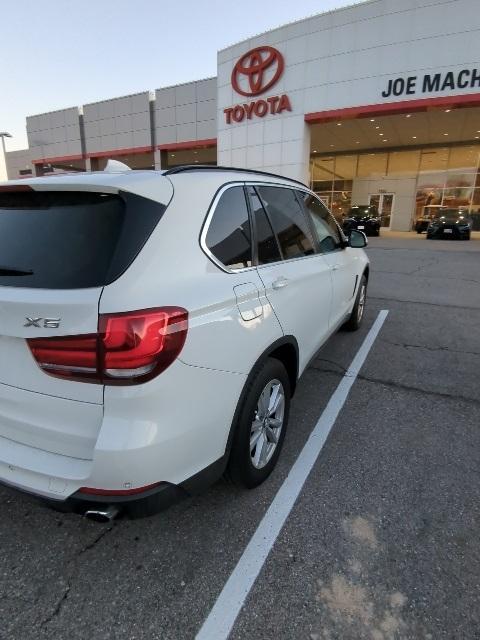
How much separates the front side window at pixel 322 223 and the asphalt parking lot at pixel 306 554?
64.1 inches

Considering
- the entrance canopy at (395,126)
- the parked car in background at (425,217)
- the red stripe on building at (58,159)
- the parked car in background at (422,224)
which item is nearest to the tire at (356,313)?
the entrance canopy at (395,126)

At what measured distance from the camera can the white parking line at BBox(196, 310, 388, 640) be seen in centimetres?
167

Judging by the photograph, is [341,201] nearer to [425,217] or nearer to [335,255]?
[425,217]

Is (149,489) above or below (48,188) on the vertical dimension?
below

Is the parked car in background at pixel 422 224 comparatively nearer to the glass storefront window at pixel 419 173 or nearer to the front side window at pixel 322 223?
the glass storefront window at pixel 419 173

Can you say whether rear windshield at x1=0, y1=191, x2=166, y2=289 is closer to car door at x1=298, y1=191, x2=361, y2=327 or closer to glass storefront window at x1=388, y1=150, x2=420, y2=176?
car door at x1=298, y1=191, x2=361, y2=327

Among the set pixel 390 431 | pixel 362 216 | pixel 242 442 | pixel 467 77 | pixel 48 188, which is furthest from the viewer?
pixel 362 216

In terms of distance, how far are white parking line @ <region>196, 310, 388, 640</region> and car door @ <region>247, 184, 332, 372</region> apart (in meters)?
0.56

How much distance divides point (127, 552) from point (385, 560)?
130 centimetres

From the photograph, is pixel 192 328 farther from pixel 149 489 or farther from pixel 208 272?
pixel 149 489

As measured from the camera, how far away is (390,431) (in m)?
3.07

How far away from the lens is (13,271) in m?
1.73

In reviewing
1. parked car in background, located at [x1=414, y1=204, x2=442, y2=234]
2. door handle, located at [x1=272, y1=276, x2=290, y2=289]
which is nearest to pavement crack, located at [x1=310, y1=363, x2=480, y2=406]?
door handle, located at [x1=272, y1=276, x2=290, y2=289]

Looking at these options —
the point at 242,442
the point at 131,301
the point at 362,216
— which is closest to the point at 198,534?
the point at 242,442
